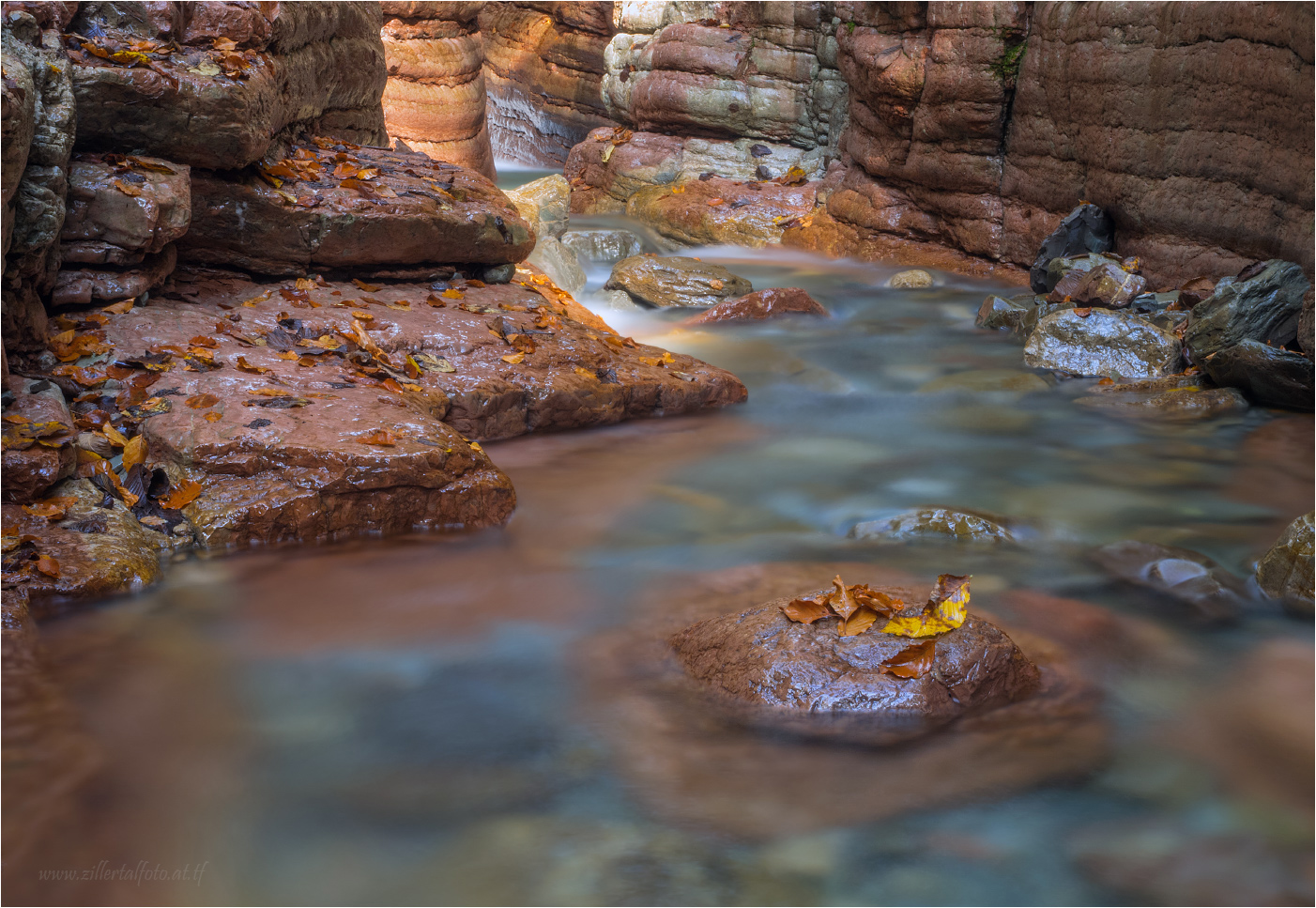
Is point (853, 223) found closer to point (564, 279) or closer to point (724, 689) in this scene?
point (564, 279)

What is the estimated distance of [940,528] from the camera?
5027 mm

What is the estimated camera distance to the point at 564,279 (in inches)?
406

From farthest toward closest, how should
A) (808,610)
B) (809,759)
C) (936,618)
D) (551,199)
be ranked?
(551,199) → (808,610) → (936,618) → (809,759)

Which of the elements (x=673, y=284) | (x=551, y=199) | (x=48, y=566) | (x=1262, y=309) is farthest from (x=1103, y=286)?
(x=48, y=566)

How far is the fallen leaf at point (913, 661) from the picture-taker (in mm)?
3332

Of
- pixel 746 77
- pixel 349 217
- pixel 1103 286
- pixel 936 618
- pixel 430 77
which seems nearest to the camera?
pixel 936 618

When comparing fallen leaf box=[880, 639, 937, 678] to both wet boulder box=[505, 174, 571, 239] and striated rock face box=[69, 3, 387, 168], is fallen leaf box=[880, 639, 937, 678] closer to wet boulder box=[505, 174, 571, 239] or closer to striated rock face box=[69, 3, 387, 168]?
striated rock face box=[69, 3, 387, 168]

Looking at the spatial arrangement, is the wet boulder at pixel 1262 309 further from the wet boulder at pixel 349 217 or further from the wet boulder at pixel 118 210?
the wet boulder at pixel 118 210

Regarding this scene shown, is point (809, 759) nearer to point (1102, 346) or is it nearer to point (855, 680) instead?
point (855, 680)

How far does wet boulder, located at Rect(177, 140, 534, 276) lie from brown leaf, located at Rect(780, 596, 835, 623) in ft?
14.5

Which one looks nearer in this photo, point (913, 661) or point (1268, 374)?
point (913, 661)

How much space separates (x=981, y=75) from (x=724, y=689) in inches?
382

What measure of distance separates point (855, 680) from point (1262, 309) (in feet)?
19.4

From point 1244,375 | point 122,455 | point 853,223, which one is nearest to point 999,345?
point 1244,375
